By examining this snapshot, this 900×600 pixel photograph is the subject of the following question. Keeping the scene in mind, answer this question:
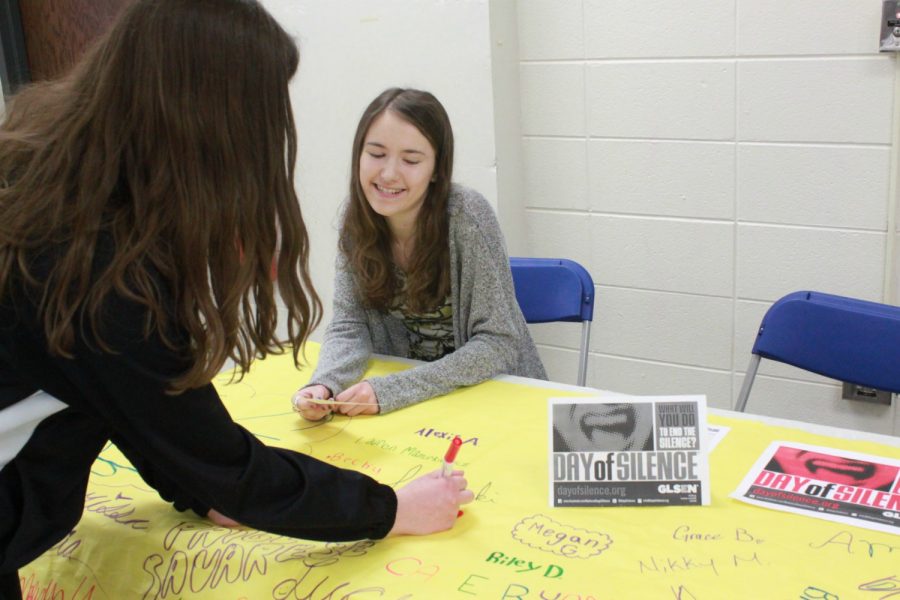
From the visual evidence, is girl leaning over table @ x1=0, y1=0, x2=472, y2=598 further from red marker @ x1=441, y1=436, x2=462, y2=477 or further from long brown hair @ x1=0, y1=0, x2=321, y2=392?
red marker @ x1=441, y1=436, x2=462, y2=477

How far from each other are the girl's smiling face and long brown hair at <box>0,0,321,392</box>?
2.72 feet

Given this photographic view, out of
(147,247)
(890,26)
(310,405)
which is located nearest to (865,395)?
(890,26)

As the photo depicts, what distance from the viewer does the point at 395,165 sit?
1.85m

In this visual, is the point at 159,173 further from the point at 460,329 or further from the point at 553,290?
the point at 553,290

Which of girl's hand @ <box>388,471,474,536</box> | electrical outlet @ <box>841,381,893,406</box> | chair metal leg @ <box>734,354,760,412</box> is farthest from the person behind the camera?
electrical outlet @ <box>841,381,893,406</box>

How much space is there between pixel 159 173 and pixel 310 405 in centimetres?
73

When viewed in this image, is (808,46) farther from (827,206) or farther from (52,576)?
(52,576)

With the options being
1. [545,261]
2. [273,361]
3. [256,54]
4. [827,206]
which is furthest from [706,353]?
[256,54]

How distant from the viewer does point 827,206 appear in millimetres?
2512

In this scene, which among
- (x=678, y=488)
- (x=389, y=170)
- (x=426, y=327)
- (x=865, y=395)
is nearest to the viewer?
(x=678, y=488)

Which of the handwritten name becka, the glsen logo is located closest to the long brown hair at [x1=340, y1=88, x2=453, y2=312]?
the handwritten name becka

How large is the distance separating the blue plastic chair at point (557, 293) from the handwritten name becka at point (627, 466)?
2.71ft

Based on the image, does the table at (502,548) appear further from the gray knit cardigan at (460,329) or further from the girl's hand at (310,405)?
the gray knit cardigan at (460,329)

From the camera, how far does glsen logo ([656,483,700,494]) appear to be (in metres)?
1.28
